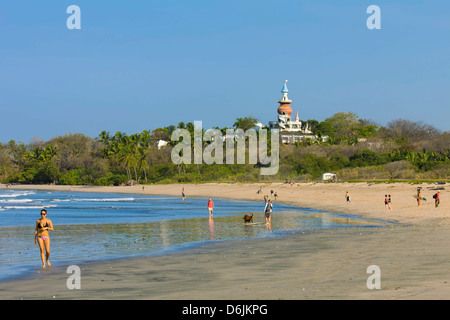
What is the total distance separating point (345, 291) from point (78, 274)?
7.64 metres

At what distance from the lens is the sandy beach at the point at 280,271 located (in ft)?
35.6

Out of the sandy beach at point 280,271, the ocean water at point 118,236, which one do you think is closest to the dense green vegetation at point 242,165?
the ocean water at point 118,236

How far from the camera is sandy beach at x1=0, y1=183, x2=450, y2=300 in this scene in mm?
10844

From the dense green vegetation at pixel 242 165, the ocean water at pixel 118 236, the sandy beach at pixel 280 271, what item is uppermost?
the dense green vegetation at pixel 242 165

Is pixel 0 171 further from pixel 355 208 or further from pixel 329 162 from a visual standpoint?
pixel 355 208

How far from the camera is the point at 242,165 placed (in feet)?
332

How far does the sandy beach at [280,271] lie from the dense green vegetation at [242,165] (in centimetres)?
4327

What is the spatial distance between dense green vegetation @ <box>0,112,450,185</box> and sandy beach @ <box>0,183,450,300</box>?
43.3 metres
